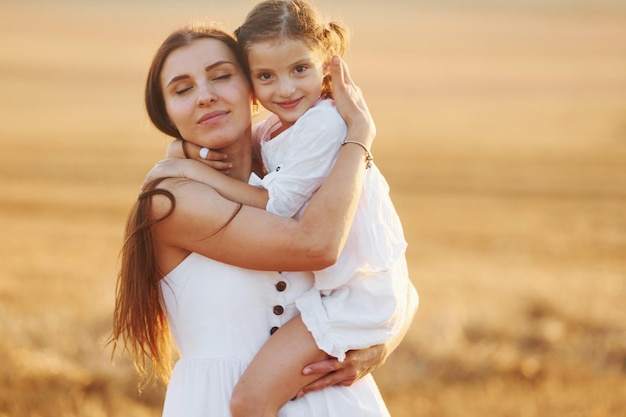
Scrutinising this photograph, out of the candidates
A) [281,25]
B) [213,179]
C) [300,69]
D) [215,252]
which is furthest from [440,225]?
[215,252]

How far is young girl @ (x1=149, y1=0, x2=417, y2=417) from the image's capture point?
3.61m

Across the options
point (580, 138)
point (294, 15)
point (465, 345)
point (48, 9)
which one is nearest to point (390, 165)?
point (580, 138)

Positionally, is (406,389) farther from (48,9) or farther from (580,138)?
(48,9)

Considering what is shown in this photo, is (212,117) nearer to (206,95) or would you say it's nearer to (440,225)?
(206,95)

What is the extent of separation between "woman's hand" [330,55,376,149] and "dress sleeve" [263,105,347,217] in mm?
39

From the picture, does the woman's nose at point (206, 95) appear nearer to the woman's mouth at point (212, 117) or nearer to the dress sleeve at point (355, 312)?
the woman's mouth at point (212, 117)

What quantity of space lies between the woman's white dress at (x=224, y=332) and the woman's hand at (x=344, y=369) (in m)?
0.03

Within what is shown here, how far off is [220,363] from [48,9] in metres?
80.1

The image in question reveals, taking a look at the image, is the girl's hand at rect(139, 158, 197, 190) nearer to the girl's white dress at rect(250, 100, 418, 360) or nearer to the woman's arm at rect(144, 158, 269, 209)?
the woman's arm at rect(144, 158, 269, 209)

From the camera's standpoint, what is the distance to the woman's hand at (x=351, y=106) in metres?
3.81

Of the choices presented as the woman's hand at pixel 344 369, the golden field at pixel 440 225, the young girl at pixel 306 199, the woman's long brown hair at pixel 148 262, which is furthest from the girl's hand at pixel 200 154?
the woman's hand at pixel 344 369

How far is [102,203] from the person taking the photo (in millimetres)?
19500

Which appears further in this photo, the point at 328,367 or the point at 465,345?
the point at 465,345

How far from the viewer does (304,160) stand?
379cm
